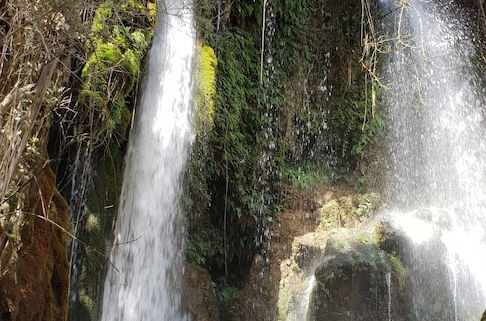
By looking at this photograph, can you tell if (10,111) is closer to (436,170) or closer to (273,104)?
(273,104)

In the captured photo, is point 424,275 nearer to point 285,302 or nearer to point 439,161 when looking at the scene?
point 285,302

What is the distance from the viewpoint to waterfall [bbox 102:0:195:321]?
4600 mm

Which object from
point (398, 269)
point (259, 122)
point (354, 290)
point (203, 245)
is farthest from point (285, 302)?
point (259, 122)

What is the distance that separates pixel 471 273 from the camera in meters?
7.09

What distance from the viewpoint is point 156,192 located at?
4980 millimetres

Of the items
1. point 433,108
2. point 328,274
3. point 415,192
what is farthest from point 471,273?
point 433,108

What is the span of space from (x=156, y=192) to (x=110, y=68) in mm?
1387

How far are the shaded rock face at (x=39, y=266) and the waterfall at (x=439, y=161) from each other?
15.3ft

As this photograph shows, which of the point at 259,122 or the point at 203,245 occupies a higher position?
the point at 259,122

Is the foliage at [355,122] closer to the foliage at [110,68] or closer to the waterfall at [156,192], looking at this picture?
the waterfall at [156,192]

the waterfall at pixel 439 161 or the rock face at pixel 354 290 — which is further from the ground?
the waterfall at pixel 439 161

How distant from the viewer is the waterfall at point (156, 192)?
4600mm

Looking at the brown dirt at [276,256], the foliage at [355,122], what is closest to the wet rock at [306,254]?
the brown dirt at [276,256]

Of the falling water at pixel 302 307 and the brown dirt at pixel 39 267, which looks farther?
the falling water at pixel 302 307
